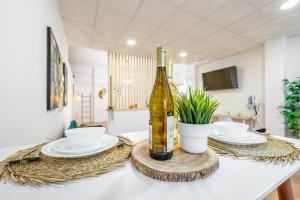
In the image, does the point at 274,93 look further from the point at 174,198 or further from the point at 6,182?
the point at 6,182

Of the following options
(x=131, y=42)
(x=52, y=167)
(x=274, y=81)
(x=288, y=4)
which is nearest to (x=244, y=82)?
(x=274, y=81)

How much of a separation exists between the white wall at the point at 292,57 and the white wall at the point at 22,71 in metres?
3.77

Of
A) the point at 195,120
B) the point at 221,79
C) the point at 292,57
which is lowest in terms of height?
the point at 195,120

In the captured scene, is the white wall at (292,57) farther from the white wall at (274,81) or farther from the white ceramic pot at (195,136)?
the white ceramic pot at (195,136)

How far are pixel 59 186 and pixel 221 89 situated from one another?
4034 mm

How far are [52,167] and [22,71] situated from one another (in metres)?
0.67

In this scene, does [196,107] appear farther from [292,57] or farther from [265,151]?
[292,57]

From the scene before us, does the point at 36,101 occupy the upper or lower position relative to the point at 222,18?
lower

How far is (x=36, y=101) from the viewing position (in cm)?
92

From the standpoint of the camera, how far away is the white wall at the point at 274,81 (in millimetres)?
2465

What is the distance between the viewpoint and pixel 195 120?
0.47 meters

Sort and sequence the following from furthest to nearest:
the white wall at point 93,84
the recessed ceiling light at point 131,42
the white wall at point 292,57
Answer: the white wall at point 93,84 → the recessed ceiling light at point 131,42 → the white wall at point 292,57

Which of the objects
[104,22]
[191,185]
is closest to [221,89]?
[104,22]

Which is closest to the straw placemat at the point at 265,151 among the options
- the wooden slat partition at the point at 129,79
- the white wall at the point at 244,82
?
the white wall at the point at 244,82
